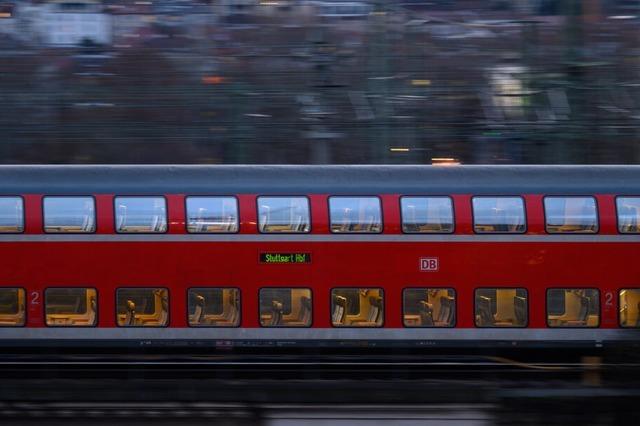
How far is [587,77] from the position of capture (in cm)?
1912

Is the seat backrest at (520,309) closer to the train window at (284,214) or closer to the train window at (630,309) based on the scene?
the train window at (630,309)

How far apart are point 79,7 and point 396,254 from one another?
1515 centimetres

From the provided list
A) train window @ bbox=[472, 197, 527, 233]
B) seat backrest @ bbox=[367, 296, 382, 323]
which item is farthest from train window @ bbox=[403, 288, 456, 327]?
train window @ bbox=[472, 197, 527, 233]

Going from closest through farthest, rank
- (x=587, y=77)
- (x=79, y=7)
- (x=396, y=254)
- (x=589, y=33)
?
(x=396, y=254)
(x=587, y=77)
(x=589, y=33)
(x=79, y=7)

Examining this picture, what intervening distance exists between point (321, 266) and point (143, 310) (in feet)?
8.15

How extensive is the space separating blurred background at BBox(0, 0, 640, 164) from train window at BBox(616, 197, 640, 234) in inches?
220

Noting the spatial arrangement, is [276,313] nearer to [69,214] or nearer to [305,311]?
[305,311]

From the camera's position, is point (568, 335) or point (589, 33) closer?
point (568, 335)

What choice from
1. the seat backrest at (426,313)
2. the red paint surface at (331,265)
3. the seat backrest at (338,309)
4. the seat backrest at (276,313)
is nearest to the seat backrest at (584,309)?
the red paint surface at (331,265)

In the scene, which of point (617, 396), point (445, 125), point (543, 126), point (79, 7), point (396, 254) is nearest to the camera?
point (617, 396)

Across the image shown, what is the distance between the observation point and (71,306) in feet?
41.0

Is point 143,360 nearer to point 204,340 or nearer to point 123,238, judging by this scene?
point 204,340

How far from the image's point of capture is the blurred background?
19531 millimetres

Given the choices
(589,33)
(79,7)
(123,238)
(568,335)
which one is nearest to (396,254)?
(568,335)
